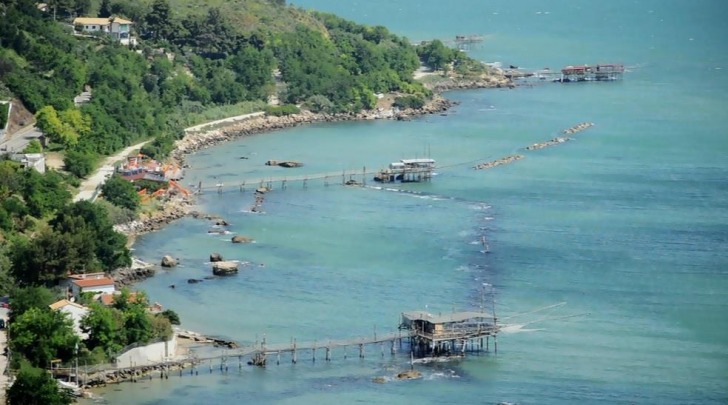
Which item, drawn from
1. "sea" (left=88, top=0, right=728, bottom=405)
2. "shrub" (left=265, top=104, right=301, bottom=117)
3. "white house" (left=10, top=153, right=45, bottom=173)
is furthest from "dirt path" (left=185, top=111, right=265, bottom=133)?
"white house" (left=10, top=153, right=45, bottom=173)

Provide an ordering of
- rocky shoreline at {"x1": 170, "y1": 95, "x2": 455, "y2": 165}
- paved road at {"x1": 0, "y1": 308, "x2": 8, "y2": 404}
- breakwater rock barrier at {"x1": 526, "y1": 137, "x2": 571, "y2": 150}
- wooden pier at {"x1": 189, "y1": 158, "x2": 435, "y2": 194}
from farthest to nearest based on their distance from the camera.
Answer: breakwater rock barrier at {"x1": 526, "y1": 137, "x2": 571, "y2": 150}
rocky shoreline at {"x1": 170, "y1": 95, "x2": 455, "y2": 165}
wooden pier at {"x1": 189, "y1": 158, "x2": 435, "y2": 194}
paved road at {"x1": 0, "y1": 308, "x2": 8, "y2": 404}

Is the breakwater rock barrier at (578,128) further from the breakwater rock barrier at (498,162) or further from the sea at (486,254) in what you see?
the breakwater rock barrier at (498,162)

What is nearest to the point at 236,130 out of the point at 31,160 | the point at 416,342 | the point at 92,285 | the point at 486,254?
the point at 31,160

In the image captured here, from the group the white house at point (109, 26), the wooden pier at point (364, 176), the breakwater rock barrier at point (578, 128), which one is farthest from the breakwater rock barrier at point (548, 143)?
the white house at point (109, 26)

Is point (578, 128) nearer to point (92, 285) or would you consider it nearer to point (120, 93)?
point (120, 93)

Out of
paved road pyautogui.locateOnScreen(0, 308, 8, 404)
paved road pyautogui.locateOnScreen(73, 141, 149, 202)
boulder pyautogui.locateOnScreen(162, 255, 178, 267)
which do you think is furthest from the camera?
paved road pyautogui.locateOnScreen(73, 141, 149, 202)

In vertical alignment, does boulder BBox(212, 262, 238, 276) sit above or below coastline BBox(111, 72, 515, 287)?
below

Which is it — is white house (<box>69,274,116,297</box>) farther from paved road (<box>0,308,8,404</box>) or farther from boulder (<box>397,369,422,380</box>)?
boulder (<box>397,369,422,380</box>)

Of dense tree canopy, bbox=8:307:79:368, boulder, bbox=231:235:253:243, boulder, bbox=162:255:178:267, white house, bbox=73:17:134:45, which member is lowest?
dense tree canopy, bbox=8:307:79:368
